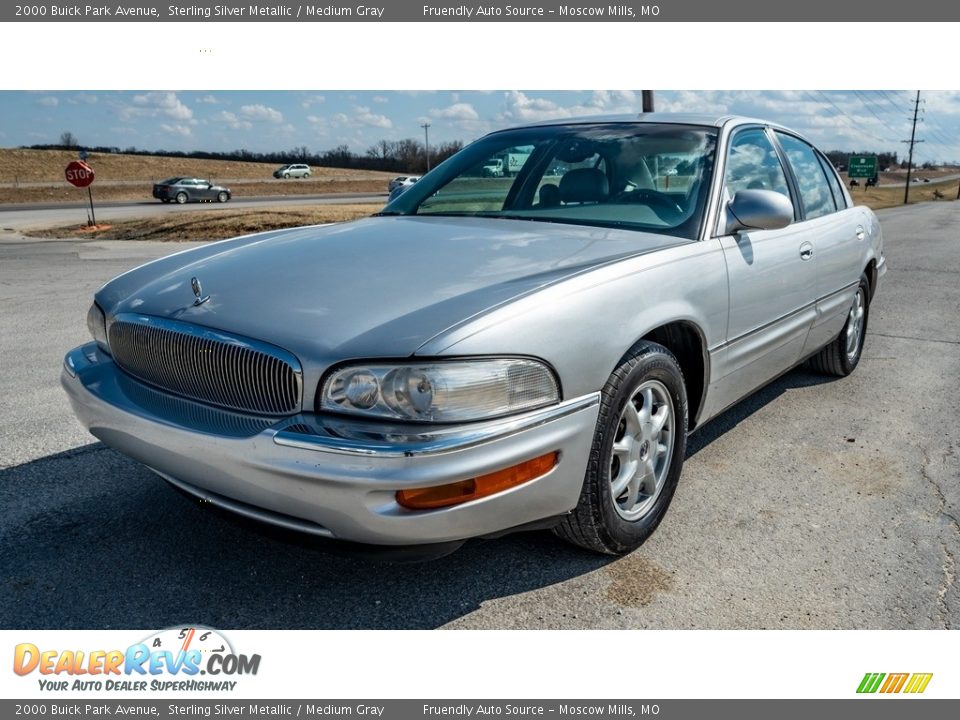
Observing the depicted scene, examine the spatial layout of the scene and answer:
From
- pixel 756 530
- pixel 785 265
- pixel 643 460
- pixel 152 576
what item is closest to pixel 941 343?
pixel 785 265

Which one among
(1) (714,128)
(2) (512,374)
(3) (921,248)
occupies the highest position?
(1) (714,128)

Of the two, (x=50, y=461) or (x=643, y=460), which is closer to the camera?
(x=643, y=460)

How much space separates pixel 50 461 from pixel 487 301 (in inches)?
100

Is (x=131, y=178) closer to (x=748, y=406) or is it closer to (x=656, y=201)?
(x=748, y=406)

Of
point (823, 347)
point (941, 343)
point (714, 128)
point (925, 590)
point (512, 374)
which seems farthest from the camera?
point (941, 343)

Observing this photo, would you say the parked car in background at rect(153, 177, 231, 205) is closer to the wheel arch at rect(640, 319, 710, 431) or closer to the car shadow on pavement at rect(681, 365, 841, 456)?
the car shadow on pavement at rect(681, 365, 841, 456)

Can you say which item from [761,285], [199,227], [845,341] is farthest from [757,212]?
[199,227]

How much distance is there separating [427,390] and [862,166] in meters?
73.1

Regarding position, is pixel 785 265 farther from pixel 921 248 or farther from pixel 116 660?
pixel 921 248

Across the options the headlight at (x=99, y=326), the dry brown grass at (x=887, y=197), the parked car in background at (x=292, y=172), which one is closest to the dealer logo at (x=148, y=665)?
the headlight at (x=99, y=326)

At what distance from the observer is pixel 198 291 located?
8.80 feet

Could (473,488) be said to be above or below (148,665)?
above

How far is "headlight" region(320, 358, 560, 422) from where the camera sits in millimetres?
2150

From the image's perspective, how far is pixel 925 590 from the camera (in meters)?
2.64
